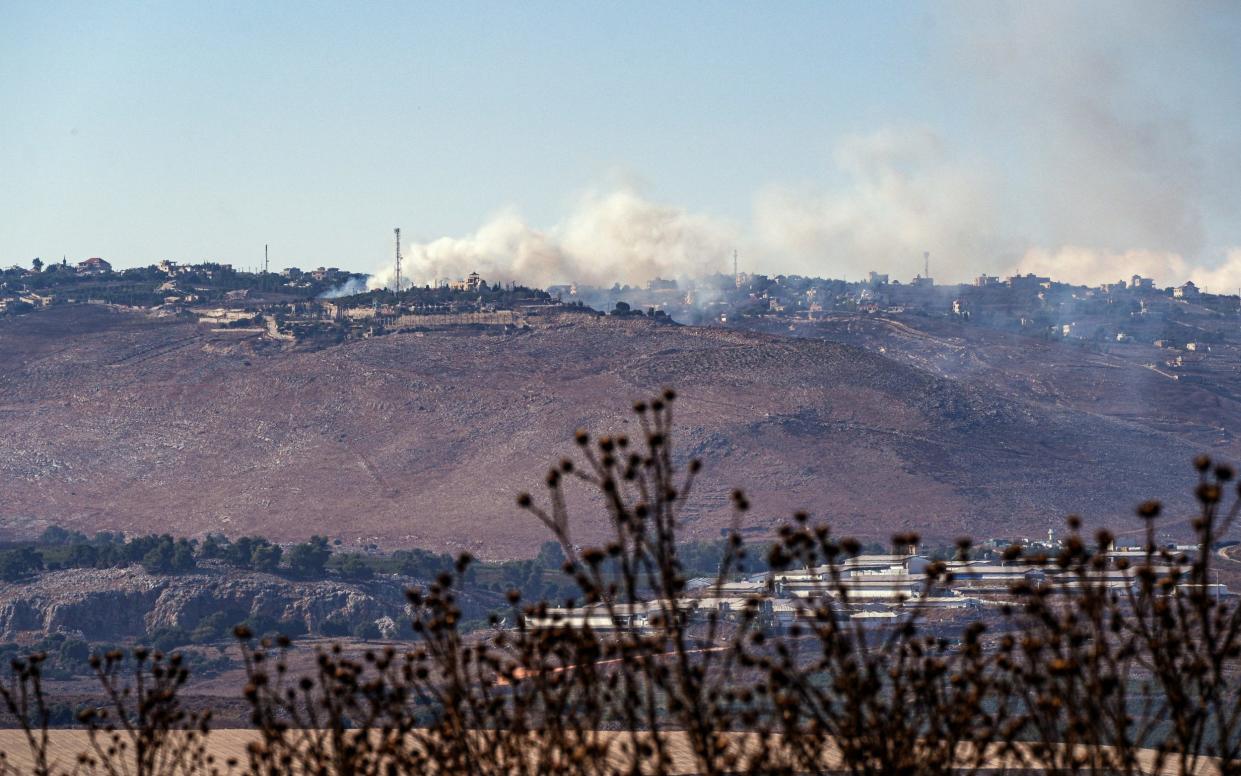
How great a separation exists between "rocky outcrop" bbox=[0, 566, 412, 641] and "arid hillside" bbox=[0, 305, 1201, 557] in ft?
62.9

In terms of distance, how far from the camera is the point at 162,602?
335ft

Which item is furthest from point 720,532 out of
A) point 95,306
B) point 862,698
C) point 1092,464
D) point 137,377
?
point 862,698

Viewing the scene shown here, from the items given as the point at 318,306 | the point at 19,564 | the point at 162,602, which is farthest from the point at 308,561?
the point at 318,306

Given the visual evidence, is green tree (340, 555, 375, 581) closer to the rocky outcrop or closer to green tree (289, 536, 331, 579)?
green tree (289, 536, 331, 579)

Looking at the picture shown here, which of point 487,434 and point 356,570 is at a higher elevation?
point 487,434

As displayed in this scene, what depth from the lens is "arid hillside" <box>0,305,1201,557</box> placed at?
13038cm

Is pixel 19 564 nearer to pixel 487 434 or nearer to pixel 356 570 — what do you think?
pixel 356 570

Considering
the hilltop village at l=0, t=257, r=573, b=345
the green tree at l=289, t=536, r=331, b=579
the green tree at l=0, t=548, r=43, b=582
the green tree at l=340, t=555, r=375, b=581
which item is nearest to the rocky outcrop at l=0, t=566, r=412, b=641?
the green tree at l=0, t=548, r=43, b=582

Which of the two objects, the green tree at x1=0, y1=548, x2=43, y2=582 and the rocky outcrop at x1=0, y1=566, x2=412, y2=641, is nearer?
the rocky outcrop at x1=0, y1=566, x2=412, y2=641

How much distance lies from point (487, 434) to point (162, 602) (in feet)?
146

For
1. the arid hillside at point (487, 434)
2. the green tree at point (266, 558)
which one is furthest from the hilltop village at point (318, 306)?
the green tree at point (266, 558)

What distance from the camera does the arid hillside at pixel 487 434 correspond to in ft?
428

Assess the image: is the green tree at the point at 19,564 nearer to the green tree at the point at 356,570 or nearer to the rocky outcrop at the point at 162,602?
the rocky outcrop at the point at 162,602

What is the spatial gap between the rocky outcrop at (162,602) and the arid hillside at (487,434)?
19.2 m
